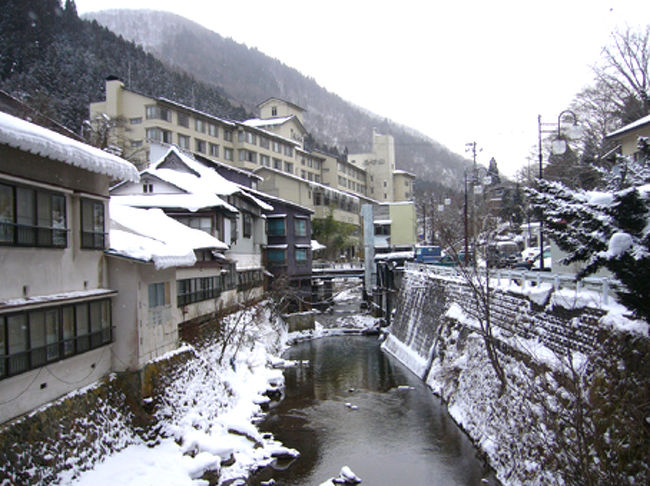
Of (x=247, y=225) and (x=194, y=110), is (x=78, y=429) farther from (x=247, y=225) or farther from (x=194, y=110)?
(x=194, y=110)

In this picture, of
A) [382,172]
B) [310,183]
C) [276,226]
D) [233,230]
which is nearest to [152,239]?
[233,230]

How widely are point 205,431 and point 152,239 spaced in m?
6.79

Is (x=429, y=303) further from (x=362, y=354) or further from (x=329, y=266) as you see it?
(x=329, y=266)

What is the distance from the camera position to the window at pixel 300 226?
4216 cm

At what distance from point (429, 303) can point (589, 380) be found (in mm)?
17286

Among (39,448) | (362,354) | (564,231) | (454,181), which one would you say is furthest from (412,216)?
(454,181)

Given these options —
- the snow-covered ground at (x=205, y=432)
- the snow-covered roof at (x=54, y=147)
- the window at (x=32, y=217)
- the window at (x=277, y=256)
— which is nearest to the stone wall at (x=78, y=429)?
the snow-covered ground at (x=205, y=432)

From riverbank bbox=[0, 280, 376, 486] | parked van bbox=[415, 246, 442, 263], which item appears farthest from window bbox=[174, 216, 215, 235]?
parked van bbox=[415, 246, 442, 263]

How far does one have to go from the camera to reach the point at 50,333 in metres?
11.6

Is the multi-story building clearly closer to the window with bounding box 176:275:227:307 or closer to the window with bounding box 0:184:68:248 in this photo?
the window with bounding box 176:275:227:307

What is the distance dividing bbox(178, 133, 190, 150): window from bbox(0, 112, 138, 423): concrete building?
36.8m

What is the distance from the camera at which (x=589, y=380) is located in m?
11.1

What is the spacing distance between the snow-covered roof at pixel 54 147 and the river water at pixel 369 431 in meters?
9.94

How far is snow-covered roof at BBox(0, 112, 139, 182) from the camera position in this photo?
995cm
